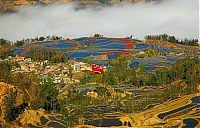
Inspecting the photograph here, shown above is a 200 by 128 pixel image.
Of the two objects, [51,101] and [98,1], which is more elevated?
[98,1]

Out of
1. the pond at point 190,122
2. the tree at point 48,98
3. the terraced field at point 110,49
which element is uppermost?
the terraced field at point 110,49

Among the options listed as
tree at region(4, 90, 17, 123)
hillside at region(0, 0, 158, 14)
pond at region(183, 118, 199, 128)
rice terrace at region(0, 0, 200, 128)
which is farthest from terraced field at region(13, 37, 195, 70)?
hillside at region(0, 0, 158, 14)

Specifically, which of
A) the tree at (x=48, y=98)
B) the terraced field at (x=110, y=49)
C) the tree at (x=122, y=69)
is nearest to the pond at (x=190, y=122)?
the tree at (x=48, y=98)

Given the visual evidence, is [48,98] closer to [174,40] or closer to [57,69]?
[57,69]

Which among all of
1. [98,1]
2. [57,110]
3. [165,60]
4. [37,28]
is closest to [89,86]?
[57,110]

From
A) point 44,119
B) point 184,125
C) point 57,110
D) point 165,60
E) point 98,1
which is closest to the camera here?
point 184,125

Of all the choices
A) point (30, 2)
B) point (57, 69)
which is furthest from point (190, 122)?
point (30, 2)

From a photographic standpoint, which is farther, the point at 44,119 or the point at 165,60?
the point at 165,60

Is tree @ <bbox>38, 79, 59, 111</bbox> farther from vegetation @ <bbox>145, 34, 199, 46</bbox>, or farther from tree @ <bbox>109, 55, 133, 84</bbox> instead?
vegetation @ <bbox>145, 34, 199, 46</bbox>

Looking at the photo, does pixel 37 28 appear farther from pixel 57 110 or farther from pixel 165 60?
pixel 57 110

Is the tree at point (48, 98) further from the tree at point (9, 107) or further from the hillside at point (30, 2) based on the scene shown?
the hillside at point (30, 2)

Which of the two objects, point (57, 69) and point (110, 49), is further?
point (110, 49)
